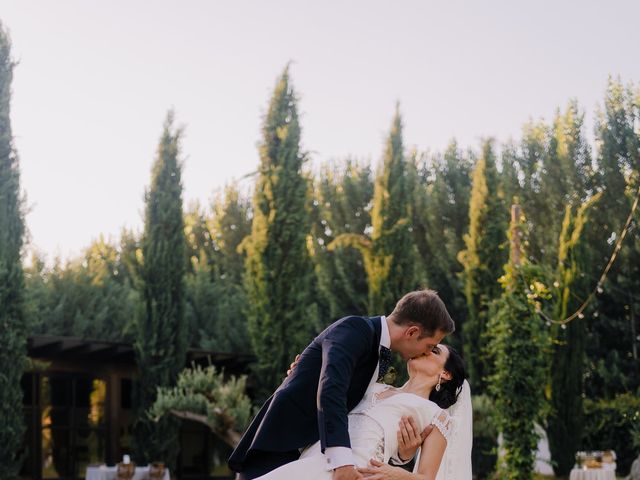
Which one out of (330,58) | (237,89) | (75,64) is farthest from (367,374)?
(237,89)

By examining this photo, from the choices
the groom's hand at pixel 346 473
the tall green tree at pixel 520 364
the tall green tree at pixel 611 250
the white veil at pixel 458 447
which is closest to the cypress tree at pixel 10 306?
the tall green tree at pixel 520 364

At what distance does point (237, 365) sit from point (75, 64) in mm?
8063

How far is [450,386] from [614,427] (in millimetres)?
19794

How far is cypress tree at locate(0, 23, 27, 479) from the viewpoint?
15867mm

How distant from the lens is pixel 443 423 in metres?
3.64

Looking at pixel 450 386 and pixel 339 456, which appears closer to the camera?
pixel 339 456

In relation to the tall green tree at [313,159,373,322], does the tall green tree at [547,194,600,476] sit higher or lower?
lower

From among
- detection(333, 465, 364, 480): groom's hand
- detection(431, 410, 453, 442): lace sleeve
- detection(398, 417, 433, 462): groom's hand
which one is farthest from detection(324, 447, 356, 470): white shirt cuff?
detection(431, 410, 453, 442): lace sleeve

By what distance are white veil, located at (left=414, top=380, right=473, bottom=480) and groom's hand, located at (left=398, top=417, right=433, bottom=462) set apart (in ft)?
0.76

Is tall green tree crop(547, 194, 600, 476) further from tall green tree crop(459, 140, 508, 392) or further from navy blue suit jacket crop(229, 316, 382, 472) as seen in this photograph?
navy blue suit jacket crop(229, 316, 382, 472)

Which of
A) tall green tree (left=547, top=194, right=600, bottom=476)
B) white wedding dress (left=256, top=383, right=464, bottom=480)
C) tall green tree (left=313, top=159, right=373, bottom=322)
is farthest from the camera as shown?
tall green tree (left=313, top=159, right=373, bottom=322)

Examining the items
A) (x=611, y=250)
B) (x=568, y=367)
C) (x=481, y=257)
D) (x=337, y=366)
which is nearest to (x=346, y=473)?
(x=337, y=366)

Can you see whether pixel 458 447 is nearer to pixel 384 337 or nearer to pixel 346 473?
pixel 384 337

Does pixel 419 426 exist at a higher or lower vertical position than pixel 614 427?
higher
